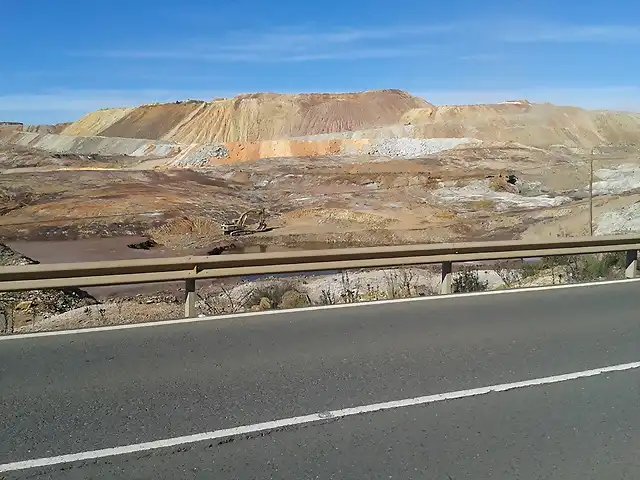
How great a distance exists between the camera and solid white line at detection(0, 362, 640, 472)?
4191 millimetres

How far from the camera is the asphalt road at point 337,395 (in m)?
4.20

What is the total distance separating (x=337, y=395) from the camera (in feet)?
17.7

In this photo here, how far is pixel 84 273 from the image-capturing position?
802 centimetres

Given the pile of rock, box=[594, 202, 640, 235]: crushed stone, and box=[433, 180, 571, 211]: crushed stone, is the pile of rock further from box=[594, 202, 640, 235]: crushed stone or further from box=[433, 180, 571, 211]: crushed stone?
box=[433, 180, 571, 211]: crushed stone

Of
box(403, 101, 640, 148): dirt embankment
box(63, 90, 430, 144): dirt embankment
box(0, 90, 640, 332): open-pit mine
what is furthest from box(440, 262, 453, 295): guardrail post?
box(63, 90, 430, 144): dirt embankment

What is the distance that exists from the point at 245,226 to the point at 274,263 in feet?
88.4

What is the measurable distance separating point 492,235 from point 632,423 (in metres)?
27.1

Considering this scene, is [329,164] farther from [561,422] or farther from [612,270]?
[561,422]

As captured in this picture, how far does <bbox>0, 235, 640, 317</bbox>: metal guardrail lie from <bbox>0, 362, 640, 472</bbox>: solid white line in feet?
12.2

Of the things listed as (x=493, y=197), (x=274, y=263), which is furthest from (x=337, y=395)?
(x=493, y=197)

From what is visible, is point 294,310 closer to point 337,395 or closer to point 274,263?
point 274,263

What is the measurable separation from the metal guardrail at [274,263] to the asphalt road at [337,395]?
894 millimetres

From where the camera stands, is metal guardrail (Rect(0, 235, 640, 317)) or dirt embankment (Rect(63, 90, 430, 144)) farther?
dirt embankment (Rect(63, 90, 430, 144))

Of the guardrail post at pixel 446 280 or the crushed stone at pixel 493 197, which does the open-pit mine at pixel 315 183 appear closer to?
the crushed stone at pixel 493 197
